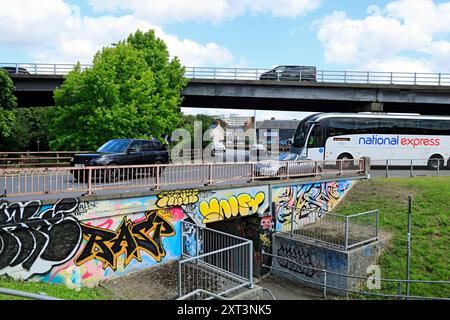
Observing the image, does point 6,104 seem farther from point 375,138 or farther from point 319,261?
point 375,138

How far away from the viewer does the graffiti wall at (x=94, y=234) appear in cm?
863

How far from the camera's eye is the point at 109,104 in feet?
76.0

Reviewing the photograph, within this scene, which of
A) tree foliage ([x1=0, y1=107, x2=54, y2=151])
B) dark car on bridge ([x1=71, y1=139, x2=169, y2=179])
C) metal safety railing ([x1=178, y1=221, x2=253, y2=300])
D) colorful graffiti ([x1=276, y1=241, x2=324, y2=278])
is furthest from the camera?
tree foliage ([x1=0, y1=107, x2=54, y2=151])

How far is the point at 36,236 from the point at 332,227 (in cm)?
1124

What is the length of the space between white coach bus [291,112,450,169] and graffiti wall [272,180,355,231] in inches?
226

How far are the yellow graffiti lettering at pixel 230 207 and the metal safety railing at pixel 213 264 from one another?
1008mm

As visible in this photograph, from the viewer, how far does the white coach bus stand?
77.2ft

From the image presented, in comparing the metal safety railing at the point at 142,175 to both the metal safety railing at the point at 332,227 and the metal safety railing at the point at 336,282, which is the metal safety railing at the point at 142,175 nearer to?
the metal safety railing at the point at 332,227

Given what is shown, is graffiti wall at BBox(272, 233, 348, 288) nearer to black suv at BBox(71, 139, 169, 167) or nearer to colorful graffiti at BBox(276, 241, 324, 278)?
colorful graffiti at BBox(276, 241, 324, 278)

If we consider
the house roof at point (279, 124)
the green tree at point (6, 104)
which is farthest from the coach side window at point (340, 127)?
the house roof at point (279, 124)

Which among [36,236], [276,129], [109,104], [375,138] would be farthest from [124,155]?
[276,129]

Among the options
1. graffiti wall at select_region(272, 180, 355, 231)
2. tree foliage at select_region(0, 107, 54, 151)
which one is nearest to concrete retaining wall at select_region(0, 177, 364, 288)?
graffiti wall at select_region(272, 180, 355, 231)

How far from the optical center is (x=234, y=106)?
40.0m
